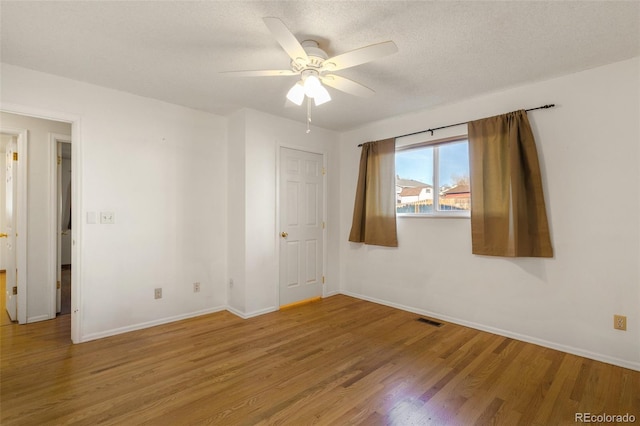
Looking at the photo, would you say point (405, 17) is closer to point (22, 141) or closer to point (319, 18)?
point (319, 18)

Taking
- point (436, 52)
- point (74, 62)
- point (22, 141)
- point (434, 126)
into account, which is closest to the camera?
point (436, 52)

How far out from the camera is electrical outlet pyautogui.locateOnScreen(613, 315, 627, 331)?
2.41 metres

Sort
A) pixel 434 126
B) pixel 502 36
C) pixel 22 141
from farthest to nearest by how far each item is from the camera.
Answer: pixel 434 126 → pixel 22 141 → pixel 502 36

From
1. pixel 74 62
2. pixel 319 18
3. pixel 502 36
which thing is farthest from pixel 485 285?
pixel 74 62

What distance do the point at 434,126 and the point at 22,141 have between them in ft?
15.1

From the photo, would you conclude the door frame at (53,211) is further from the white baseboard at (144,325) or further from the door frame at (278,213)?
the door frame at (278,213)

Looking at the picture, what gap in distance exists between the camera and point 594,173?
8.38ft

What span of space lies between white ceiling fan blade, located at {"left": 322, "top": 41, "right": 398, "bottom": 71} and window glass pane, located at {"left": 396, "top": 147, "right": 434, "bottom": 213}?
2.03 metres

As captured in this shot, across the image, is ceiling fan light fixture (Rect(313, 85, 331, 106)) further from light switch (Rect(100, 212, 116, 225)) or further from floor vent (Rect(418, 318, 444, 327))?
floor vent (Rect(418, 318, 444, 327))

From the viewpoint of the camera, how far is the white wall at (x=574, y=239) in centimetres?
241

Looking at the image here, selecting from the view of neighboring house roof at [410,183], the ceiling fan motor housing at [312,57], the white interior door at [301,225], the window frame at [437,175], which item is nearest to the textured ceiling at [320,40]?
the ceiling fan motor housing at [312,57]

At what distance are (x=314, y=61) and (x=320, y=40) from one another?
0.56ft

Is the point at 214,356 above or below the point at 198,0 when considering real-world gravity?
below

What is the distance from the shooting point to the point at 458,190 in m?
3.40
